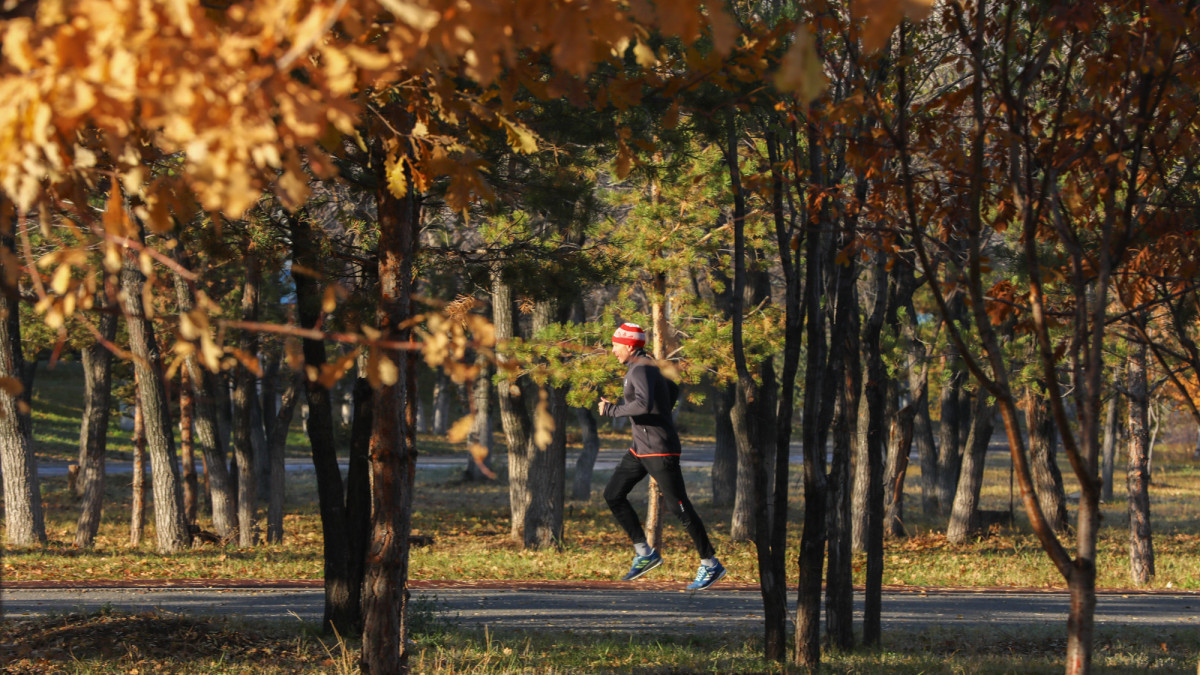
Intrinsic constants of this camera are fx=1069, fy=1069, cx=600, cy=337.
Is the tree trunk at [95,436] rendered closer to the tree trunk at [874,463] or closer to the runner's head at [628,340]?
the runner's head at [628,340]

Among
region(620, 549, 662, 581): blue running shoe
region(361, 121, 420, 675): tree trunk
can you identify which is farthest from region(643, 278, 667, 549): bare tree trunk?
region(361, 121, 420, 675): tree trunk

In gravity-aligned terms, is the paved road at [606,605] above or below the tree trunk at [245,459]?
below

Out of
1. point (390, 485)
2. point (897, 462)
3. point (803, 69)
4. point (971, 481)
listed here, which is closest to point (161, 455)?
point (390, 485)

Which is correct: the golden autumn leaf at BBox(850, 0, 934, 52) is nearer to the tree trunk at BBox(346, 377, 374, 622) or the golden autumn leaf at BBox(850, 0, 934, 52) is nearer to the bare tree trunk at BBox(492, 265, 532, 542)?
the tree trunk at BBox(346, 377, 374, 622)

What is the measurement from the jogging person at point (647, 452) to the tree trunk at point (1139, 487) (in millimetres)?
11354

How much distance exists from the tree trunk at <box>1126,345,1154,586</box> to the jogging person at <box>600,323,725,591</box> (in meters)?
11.4

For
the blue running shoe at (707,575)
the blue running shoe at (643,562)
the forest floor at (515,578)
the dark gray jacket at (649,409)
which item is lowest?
the forest floor at (515,578)

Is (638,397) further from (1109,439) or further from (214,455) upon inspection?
(1109,439)

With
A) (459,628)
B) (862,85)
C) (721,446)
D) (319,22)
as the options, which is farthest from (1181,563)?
(319,22)

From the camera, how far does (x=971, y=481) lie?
21438 millimetres

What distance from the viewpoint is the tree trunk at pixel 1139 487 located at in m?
16.8

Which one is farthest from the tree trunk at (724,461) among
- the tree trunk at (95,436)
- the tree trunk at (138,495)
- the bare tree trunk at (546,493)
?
the tree trunk at (95,436)

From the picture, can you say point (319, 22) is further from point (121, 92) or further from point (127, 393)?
point (127, 393)

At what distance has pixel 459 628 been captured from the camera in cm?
949
